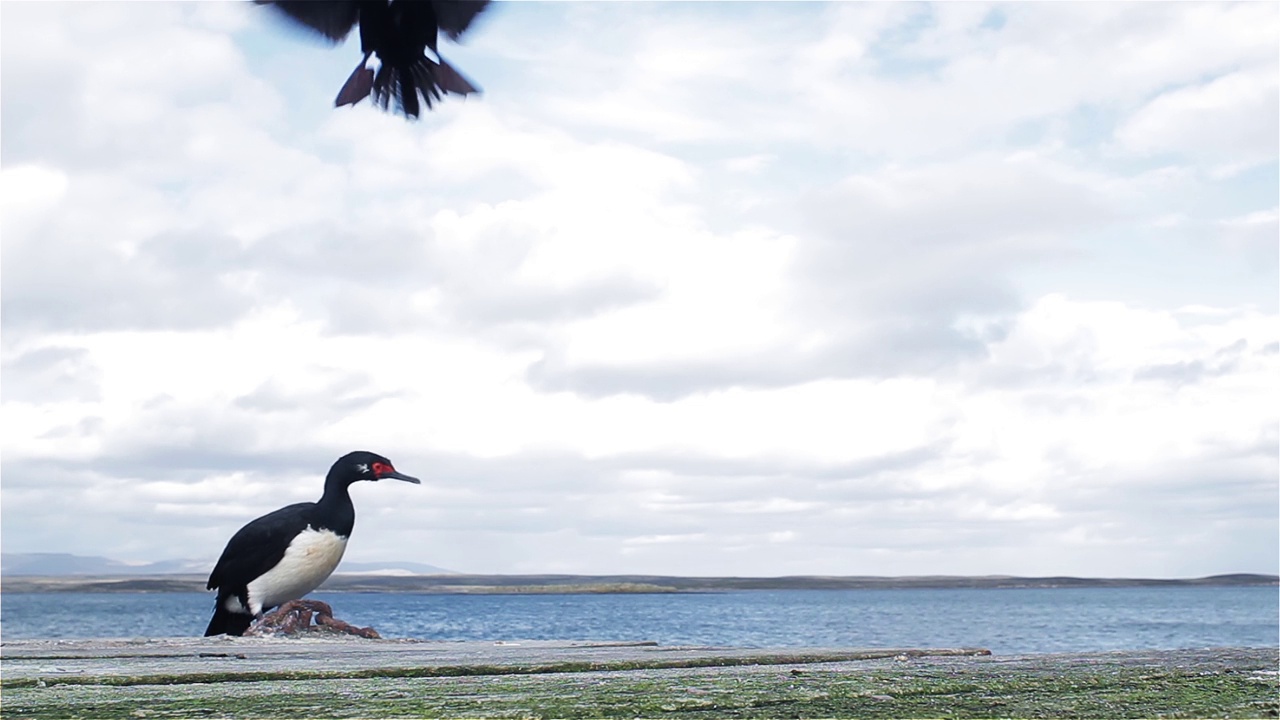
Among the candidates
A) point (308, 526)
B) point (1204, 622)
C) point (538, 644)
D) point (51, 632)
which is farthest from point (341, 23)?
point (1204, 622)

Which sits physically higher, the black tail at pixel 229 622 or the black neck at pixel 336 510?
the black neck at pixel 336 510

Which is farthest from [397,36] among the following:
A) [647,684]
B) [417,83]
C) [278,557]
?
[278,557]

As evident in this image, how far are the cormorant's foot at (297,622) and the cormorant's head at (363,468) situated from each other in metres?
1.42

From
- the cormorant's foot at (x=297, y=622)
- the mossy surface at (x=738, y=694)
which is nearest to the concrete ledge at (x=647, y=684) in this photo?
the mossy surface at (x=738, y=694)

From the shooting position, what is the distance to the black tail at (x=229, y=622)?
11.4 metres

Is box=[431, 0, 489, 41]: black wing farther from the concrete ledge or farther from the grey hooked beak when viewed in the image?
the grey hooked beak

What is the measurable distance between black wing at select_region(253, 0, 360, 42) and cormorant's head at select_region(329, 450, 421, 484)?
28.8 ft

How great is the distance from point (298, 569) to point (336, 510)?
0.68 m

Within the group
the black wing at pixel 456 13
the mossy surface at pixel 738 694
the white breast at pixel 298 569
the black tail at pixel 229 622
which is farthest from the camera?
the black tail at pixel 229 622

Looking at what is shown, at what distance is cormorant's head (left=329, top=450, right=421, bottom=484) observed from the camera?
471 inches

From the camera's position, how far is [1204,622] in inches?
4528

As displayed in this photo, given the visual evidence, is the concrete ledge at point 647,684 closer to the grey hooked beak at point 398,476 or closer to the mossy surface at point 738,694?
the mossy surface at point 738,694

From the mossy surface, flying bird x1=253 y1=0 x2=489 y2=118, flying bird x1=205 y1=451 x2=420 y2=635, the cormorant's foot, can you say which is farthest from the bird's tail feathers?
flying bird x1=205 y1=451 x2=420 y2=635

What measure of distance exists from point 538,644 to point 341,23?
660 centimetres
